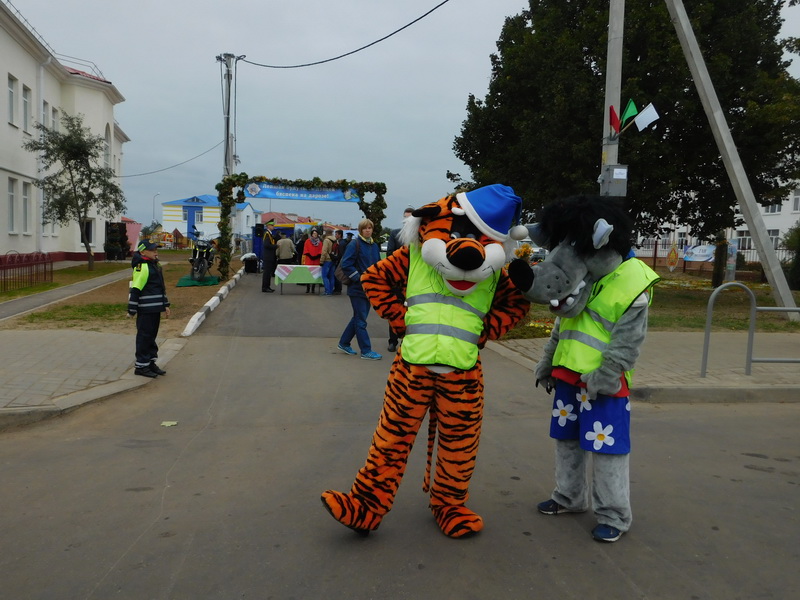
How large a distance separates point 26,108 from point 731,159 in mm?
24654

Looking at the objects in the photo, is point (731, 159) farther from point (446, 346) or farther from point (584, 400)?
point (446, 346)

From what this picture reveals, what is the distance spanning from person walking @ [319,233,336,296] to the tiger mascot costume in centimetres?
1343

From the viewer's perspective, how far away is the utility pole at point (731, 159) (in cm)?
1217

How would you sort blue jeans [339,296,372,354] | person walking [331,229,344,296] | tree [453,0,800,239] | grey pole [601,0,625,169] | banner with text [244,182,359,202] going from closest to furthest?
blue jeans [339,296,372,354], grey pole [601,0,625,169], tree [453,0,800,239], person walking [331,229,344,296], banner with text [244,182,359,202]

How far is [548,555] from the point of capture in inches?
132

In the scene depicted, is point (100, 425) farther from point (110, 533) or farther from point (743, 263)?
point (743, 263)

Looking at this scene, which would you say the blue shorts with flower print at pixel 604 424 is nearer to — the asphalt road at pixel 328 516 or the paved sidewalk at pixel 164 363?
the asphalt road at pixel 328 516

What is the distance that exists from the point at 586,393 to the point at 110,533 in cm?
266

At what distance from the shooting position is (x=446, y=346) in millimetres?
3322

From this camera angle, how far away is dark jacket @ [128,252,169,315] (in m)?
7.29

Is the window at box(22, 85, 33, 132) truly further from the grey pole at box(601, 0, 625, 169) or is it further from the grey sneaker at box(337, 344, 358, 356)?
the grey pole at box(601, 0, 625, 169)

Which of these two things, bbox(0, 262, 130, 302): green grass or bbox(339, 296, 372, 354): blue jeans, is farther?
bbox(0, 262, 130, 302): green grass

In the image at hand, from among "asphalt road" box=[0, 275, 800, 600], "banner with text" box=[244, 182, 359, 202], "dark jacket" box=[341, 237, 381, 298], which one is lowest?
"asphalt road" box=[0, 275, 800, 600]

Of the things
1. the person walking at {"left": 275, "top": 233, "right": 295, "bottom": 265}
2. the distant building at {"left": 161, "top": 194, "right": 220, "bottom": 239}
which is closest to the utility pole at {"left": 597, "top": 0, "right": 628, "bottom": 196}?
the person walking at {"left": 275, "top": 233, "right": 295, "bottom": 265}
